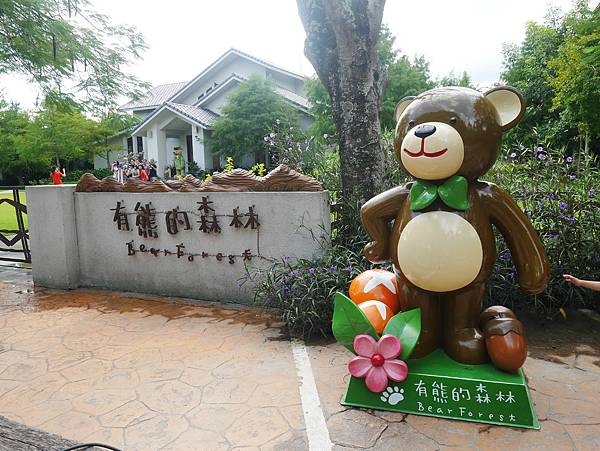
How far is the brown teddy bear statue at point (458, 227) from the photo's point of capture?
9.45ft

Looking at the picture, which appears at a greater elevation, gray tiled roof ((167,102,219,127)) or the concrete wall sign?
gray tiled roof ((167,102,219,127))

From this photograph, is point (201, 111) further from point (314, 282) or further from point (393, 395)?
point (393, 395)

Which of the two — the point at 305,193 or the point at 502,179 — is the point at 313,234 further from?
the point at 502,179

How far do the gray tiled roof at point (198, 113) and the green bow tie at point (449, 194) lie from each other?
21.7m

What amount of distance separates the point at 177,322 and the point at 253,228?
126 cm

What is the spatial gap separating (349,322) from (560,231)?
252cm

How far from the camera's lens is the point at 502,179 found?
5016mm

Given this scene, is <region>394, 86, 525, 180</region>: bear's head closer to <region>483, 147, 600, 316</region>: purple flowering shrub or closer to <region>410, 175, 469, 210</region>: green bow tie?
<region>410, 175, 469, 210</region>: green bow tie

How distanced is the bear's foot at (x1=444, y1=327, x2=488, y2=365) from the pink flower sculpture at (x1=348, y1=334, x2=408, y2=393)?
39 cm

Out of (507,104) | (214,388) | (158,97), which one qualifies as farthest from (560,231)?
(158,97)

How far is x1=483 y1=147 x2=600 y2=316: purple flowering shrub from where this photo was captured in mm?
4328

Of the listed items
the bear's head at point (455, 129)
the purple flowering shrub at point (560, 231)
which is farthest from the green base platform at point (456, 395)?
the purple flowering shrub at point (560, 231)

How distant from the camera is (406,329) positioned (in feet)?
9.93

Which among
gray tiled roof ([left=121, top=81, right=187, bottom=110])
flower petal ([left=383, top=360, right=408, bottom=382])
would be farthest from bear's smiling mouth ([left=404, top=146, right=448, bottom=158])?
gray tiled roof ([left=121, top=81, right=187, bottom=110])
